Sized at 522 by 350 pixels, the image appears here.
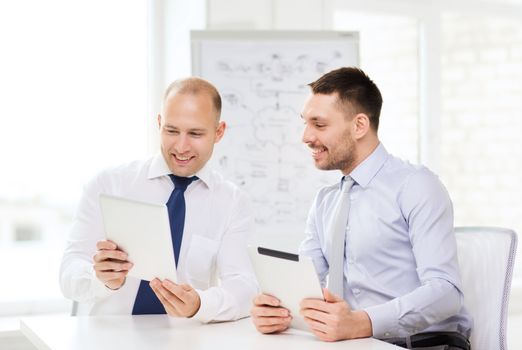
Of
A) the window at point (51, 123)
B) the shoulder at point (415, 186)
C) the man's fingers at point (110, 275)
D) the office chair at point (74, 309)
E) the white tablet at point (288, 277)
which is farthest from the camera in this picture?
the window at point (51, 123)

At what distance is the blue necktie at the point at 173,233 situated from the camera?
7.75 feet

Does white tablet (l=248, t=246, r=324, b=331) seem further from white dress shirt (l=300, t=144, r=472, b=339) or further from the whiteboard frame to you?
the whiteboard frame

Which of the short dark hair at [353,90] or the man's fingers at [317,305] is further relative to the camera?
the short dark hair at [353,90]

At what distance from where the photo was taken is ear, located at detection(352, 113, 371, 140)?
2.37 metres

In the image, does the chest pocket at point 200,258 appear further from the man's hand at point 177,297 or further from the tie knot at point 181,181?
the man's hand at point 177,297

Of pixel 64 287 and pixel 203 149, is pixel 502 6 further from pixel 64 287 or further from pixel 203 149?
pixel 64 287

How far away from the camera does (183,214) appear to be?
2414 millimetres

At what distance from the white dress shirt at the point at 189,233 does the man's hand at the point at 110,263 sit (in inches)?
10.1

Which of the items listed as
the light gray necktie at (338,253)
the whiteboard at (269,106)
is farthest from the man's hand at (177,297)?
the whiteboard at (269,106)

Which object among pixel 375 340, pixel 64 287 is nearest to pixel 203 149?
pixel 64 287

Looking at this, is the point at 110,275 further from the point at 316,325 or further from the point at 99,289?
the point at 316,325

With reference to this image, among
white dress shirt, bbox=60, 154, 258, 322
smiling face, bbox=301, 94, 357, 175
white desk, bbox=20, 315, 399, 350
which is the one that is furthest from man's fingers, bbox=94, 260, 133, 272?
smiling face, bbox=301, 94, 357, 175

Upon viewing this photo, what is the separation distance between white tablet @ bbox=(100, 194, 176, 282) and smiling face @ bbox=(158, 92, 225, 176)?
0.47 m

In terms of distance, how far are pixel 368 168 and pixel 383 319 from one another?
53cm
